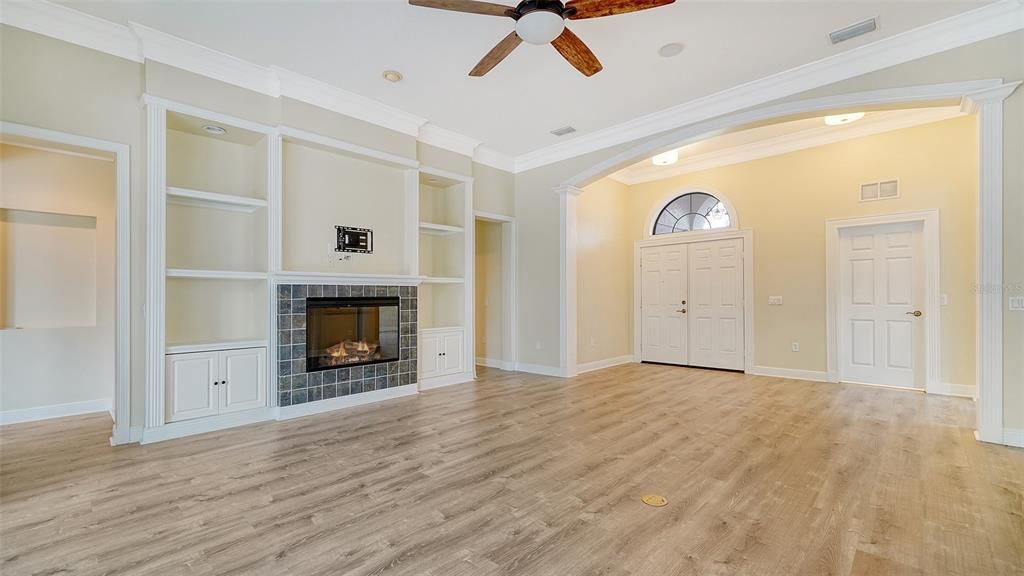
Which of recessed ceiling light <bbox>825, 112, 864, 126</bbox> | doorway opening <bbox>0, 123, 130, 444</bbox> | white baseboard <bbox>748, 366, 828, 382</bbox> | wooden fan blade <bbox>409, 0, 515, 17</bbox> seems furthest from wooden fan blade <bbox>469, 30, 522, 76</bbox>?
white baseboard <bbox>748, 366, 828, 382</bbox>

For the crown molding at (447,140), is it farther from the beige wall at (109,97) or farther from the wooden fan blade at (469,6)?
the wooden fan blade at (469,6)

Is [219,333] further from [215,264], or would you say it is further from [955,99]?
[955,99]

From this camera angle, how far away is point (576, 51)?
306cm

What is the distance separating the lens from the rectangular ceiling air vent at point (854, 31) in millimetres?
3236

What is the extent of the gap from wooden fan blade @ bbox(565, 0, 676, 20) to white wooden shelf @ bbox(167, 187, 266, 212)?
3206mm

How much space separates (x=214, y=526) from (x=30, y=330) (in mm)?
3733

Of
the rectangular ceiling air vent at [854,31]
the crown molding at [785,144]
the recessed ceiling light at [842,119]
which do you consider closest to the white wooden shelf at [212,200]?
the rectangular ceiling air vent at [854,31]

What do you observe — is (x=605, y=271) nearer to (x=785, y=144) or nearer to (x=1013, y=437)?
(x=785, y=144)

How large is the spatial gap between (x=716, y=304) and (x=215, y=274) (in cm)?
644

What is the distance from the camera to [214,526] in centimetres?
212

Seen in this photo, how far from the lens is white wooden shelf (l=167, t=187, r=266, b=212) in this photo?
3625 mm

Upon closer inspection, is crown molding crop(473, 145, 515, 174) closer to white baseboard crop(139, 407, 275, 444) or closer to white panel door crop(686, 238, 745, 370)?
white panel door crop(686, 238, 745, 370)

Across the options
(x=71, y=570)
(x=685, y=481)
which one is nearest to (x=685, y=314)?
(x=685, y=481)

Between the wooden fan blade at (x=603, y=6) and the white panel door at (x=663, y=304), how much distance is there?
482cm
